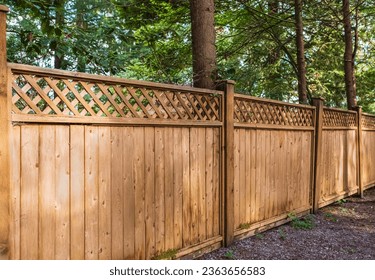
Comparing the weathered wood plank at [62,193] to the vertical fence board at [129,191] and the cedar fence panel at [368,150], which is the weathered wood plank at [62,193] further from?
the cedar fence panel at [368,150]

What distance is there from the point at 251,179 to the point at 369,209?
328cm

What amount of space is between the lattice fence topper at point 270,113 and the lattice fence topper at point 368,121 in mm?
2974

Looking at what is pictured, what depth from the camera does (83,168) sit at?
2484mm

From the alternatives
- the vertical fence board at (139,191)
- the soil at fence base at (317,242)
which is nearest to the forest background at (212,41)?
the vertical fence board at (139,191)

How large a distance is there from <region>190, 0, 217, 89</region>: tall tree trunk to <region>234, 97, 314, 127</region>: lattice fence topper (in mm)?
444

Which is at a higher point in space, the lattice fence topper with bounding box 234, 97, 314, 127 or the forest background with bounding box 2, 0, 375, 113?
the forest background with bounding box 2, 0, 375, 113

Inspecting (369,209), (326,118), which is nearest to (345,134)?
(326,118)

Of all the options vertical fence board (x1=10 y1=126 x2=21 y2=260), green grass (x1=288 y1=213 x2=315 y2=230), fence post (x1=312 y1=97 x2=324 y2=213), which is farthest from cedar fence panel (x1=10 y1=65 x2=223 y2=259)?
fence post (x1=312 y1=97 x2=324 y2=213)

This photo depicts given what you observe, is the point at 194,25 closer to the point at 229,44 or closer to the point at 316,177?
the point at 316,177

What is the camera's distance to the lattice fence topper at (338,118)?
6.14 metres

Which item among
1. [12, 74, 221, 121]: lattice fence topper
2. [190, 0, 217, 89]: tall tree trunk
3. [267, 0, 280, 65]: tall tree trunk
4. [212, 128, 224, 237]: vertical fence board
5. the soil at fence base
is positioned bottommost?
the soil at fence base

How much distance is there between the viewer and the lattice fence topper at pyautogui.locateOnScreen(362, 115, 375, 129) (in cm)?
787

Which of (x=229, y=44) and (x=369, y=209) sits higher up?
(x=229, y=44)

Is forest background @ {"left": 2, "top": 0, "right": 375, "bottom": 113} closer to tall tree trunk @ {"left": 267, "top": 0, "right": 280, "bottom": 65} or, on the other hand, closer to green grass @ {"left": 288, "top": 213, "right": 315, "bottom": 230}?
tall tree trunk @ {"left": 267, "top": 0, "right": 280, "bottom": 65}
